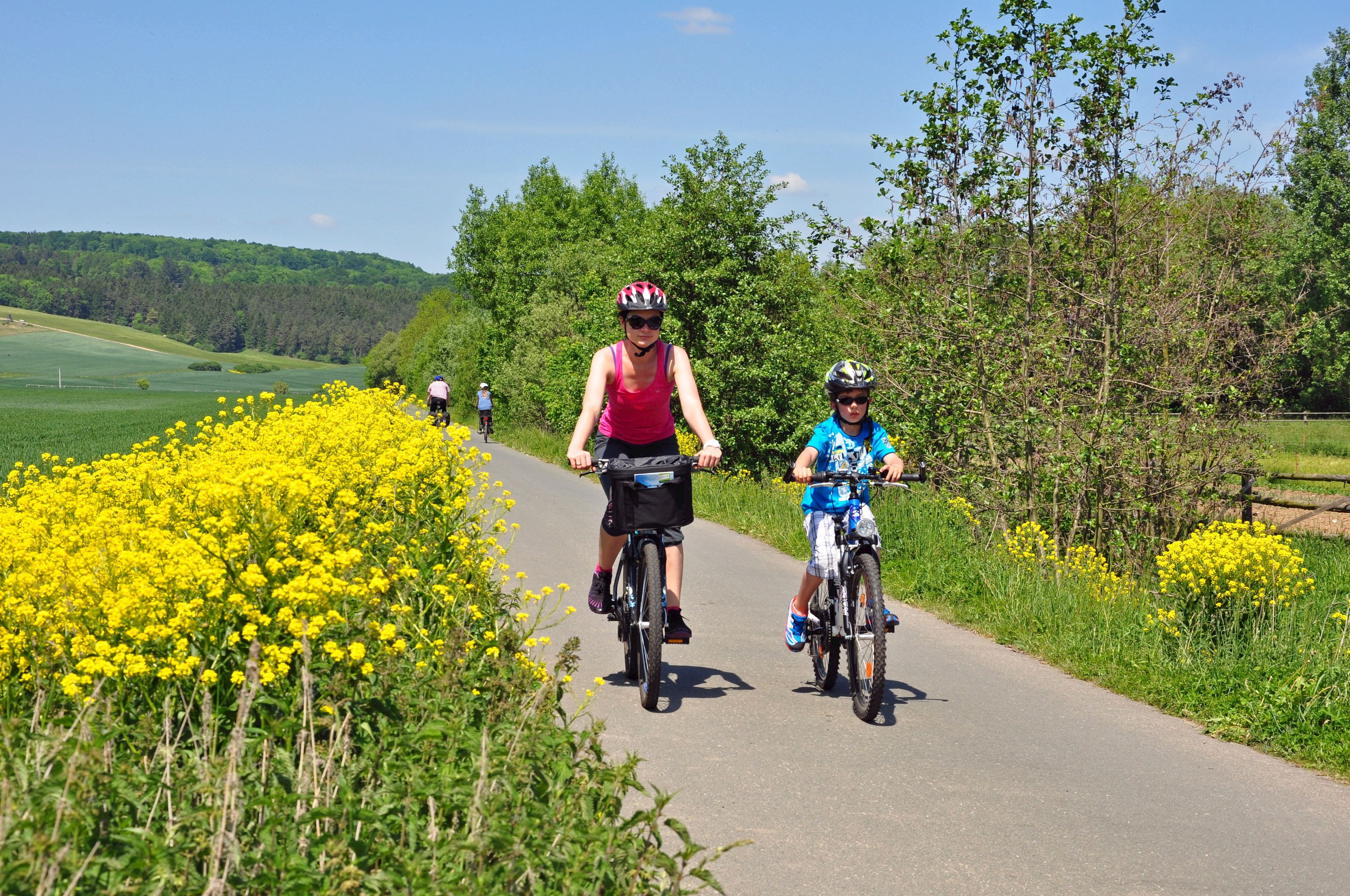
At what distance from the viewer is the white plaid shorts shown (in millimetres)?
6234

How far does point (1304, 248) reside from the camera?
48906 mm

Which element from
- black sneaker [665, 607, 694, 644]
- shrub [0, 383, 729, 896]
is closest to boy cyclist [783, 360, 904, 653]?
black sneaker [665, 607, 694, 644]

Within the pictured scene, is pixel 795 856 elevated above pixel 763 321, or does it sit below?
below

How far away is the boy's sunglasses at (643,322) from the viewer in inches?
246

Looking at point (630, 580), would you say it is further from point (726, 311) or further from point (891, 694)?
point (726, 311)

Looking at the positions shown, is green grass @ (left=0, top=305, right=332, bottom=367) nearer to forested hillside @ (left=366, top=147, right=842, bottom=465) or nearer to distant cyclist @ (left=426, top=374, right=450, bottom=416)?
distant cyclist @ (left=426, top=374, right=450, bottom=416)

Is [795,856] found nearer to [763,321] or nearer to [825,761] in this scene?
[825,761]

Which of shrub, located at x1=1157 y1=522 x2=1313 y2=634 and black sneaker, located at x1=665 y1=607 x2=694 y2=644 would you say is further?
shrub, located at x1=1157 y1=522 x2=1313 y2=634

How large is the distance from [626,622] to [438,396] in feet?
77.5

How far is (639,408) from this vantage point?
6.51 metres

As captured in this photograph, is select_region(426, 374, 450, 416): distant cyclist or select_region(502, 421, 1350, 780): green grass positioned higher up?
select_region(426, 374, 450, 416): distant cyclist

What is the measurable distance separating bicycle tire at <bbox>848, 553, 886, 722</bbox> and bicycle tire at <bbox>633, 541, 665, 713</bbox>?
3.26 ft

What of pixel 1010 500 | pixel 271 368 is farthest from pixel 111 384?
pixel 1010 500

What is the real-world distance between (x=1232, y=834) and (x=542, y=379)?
1263 inches
